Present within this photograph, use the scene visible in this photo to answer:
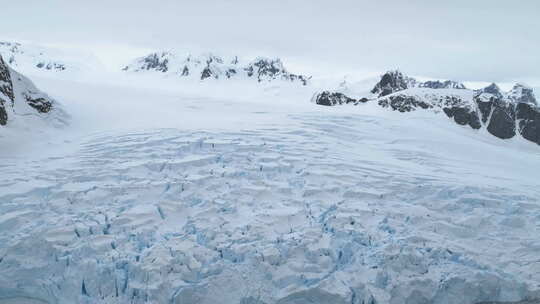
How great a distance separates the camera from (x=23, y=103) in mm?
12297

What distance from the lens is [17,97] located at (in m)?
12.3

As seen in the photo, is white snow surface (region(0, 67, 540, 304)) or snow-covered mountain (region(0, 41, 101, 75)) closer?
white snow surface (region(0, 67, 540, 304))

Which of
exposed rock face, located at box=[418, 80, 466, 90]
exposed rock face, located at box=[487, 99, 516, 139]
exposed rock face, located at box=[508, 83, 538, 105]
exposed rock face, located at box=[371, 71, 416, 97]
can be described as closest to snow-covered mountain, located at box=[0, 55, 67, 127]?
exposed rock face, located at box=[487, 99, 516, 139]

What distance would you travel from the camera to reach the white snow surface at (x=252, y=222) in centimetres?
555

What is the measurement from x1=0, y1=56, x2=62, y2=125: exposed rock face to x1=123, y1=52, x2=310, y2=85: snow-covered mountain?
8342 cm

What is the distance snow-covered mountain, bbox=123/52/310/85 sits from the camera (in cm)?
9906

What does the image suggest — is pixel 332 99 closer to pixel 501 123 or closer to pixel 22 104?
pixel 501 123

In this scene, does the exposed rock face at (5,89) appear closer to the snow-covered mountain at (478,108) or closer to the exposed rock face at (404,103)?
the exposed rock face at (404,103)

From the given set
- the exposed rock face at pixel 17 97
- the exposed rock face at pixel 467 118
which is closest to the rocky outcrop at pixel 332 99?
the exposed rock face at pixel 467 118

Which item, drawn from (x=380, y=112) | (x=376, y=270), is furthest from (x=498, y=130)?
(x=376, y=270)

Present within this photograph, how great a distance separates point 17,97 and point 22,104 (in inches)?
13.5

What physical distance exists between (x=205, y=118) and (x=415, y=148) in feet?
28.7

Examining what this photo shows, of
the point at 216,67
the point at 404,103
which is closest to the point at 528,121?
the point at 404,103

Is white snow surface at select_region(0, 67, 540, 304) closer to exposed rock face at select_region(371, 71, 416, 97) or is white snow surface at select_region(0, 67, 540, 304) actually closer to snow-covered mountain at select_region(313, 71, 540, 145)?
snow-covered mountain at select_region(313, 71, 540, 145)
